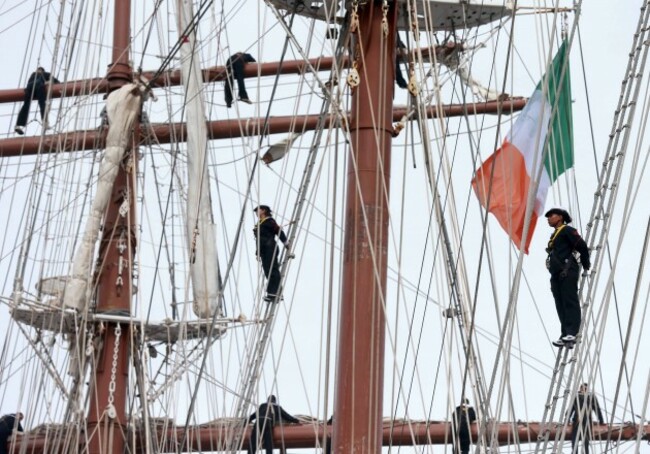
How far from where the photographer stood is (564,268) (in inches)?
590

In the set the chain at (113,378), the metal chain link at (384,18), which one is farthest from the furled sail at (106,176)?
the metal chain link at (384,18)

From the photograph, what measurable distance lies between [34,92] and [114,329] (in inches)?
186

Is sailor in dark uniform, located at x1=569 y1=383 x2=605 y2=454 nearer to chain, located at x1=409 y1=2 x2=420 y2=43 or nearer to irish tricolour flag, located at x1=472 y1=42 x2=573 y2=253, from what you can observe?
irish tricolour flag, located at x1=472 y1=42 x2=573 y2=253

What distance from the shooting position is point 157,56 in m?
22.9

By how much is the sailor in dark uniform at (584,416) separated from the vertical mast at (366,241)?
137 cm

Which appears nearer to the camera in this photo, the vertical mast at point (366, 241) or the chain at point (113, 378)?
the vertical mast at point (366, 241)

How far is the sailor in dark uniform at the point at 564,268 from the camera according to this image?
1484 centimetres

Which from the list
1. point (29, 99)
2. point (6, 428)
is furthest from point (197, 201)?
point (29, 99)

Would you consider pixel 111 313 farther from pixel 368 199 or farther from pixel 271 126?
pixel 368 199

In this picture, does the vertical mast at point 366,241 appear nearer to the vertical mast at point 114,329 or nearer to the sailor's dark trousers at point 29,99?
the vertical mast at point 114,329

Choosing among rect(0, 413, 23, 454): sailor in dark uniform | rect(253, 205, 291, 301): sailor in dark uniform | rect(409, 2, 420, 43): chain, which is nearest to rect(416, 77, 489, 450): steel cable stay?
rect(409, 2, 420, 43): chain

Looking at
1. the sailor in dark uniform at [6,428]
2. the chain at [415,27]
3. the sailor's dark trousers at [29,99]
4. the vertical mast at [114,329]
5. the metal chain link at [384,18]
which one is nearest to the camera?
the metal chain link at [384,18]

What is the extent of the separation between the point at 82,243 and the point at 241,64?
4307mm

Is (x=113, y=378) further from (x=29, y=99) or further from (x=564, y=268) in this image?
(x=564, y=268)
